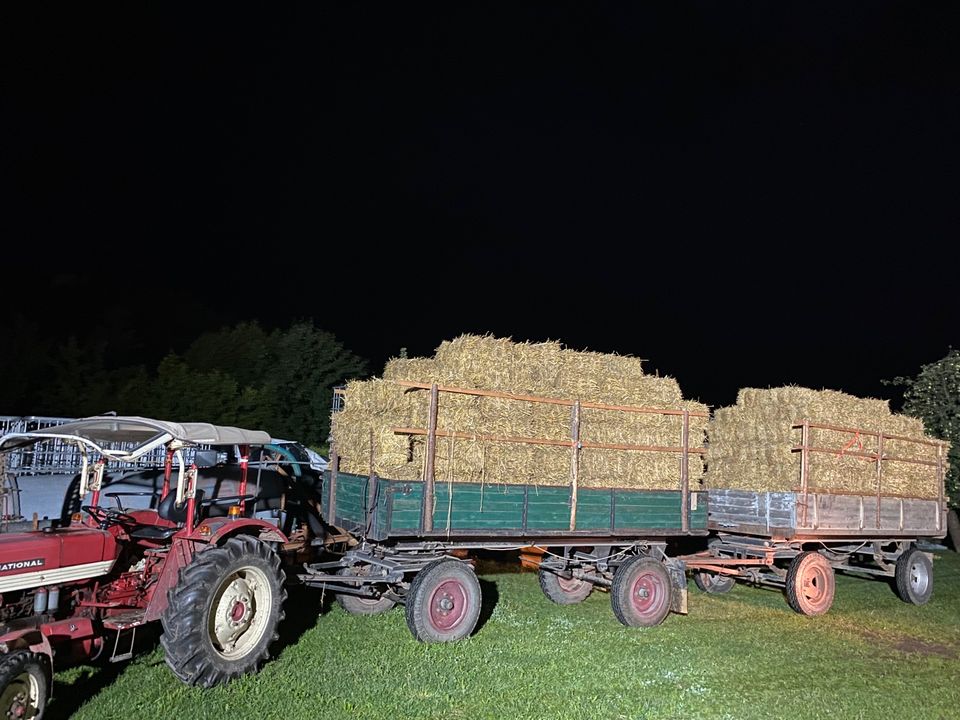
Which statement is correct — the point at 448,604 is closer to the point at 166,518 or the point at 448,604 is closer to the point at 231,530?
the point at 231,530

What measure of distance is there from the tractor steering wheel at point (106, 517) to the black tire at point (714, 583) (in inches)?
335

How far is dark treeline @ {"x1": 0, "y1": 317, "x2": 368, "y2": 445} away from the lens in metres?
17.8

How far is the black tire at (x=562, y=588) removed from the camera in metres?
Answer: 10.5

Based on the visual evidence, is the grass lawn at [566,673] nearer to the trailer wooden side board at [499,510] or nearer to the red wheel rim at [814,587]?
the red wheel rim at [814,587]

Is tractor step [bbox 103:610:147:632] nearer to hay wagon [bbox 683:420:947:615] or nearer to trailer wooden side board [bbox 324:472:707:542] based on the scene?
trailer wooden side board [bbox 324:472:707:542]

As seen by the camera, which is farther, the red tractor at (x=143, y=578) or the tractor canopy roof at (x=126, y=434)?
the tractor canopy roof at (x=126, y=434)

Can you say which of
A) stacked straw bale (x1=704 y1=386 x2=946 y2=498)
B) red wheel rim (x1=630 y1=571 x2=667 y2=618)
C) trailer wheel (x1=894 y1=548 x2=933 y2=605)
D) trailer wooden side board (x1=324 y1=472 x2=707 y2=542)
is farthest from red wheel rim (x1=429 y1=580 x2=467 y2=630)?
trailer wheel (x1=894 y1=548 x2=933 y2=605)

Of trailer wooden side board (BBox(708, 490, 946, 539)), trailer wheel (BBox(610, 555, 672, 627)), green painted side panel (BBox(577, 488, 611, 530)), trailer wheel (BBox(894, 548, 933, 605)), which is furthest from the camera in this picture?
trailer wheel (BBox(894, 548, 933, 605))

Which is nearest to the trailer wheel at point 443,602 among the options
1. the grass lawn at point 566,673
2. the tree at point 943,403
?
Answer: the grass lawn at point 566,673

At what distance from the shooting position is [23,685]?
488cm

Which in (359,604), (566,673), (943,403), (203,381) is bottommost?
(566,673)

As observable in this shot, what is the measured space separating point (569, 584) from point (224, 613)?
5.42 metres

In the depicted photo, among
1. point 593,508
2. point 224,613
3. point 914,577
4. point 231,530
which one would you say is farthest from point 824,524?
point 224,613

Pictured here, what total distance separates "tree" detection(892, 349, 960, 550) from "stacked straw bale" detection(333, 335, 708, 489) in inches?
413
